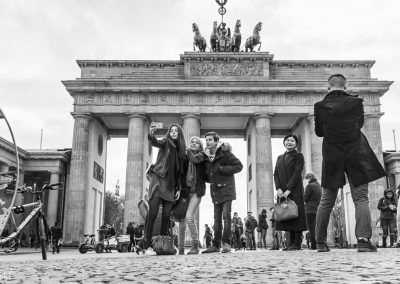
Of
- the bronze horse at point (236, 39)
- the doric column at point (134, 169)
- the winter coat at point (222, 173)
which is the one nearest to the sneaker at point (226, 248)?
the winter coat at point (222, 173)

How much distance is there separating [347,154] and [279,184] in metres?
2.47

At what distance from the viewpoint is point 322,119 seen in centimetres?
674

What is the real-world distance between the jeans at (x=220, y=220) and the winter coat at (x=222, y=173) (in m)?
0.12

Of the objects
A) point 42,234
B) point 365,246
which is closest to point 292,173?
point 365,246

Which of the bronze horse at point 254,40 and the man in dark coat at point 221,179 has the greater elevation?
the bronze horse at point 254,40

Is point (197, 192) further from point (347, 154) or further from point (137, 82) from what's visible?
point (137, 82)

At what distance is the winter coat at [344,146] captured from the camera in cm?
635

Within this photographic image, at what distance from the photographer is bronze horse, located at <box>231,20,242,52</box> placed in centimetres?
3706

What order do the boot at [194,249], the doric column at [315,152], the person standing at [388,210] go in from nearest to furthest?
1. the boot at [194,249]
2. the person standing at [388,210]
3. the doric column at [315,152]

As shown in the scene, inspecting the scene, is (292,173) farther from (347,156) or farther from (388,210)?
(388,210)

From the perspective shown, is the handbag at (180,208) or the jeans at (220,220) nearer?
the handbag at (180,208)

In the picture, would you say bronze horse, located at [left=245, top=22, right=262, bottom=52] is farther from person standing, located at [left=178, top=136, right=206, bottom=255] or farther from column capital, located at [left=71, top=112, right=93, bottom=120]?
person standing, located at [left=178, top=136, right=206, bottom=255]

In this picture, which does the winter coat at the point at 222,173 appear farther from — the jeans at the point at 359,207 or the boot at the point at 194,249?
the jeans at the point at 359,207

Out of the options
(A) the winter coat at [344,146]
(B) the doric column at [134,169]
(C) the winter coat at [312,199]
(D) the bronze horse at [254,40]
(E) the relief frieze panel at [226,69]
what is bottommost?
(C) the winter coat at [312,199]
